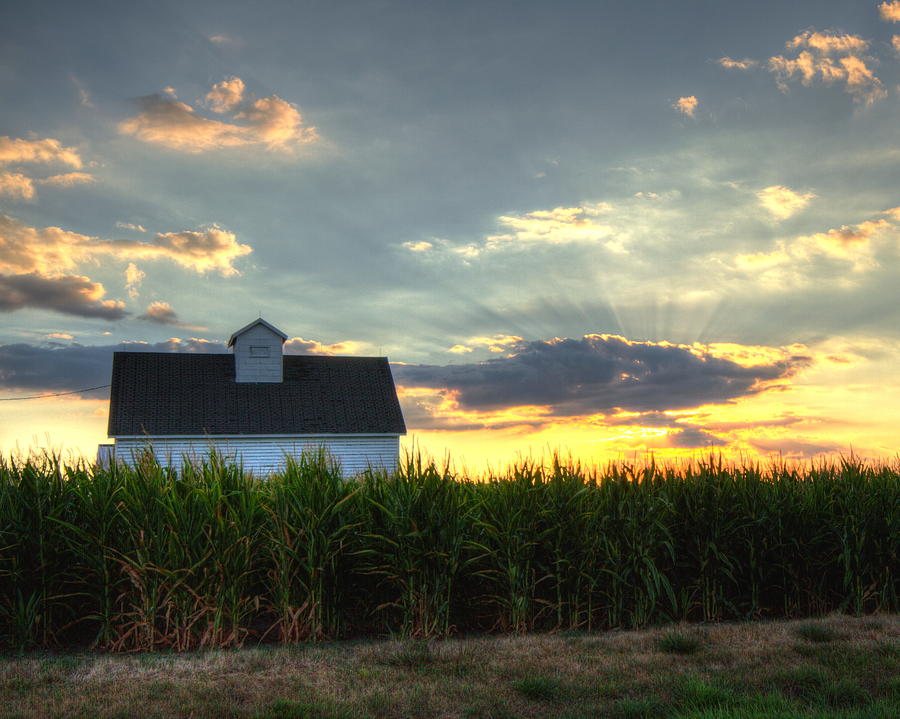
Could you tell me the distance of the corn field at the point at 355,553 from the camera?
7648mm

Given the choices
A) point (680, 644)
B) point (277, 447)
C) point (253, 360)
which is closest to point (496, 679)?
point (680, 644)

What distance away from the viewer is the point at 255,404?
3152cm

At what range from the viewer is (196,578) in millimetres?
7602

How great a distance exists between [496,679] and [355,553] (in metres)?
2.19

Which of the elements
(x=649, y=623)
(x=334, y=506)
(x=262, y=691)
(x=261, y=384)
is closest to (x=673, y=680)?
(x=649, y=623)

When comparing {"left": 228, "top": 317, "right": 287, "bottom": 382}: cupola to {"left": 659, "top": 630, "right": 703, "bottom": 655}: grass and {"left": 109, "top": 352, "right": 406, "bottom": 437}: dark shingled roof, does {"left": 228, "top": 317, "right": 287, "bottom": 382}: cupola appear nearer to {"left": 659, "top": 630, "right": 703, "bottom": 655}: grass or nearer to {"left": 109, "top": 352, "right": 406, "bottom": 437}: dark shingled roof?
{"left": 109, "top": 352, "right": 406, "bottom": 437}: dark shingled roof

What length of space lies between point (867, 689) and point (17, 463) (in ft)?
28.5

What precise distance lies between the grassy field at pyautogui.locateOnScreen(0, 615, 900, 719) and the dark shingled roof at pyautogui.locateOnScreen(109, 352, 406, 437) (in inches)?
931

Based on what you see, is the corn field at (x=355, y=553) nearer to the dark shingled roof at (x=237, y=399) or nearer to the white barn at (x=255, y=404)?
the white barn at (x=255, y=404)

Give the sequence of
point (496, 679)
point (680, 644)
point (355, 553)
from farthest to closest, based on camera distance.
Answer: point (355, 553)
point (680, 644)
point (496, 679)

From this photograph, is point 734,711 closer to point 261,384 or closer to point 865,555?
point 865,555

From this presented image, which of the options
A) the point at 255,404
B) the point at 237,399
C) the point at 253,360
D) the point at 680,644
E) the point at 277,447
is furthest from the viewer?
the point at 253,360

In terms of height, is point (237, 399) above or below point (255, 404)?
above

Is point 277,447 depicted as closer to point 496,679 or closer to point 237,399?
point 237,399
